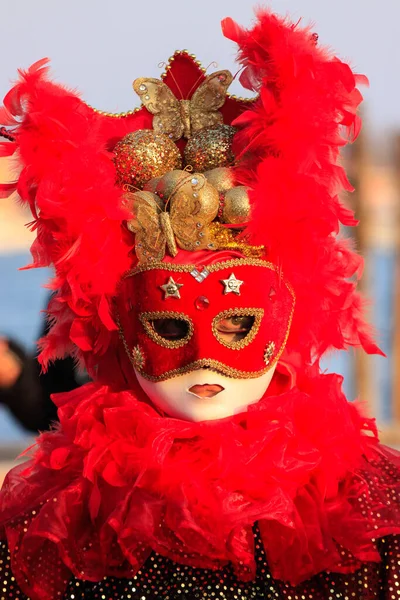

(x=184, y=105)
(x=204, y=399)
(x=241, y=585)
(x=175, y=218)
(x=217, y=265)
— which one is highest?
(x=184, y=105)

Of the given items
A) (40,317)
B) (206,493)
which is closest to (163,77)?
(206,493)

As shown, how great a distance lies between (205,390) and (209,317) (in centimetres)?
18

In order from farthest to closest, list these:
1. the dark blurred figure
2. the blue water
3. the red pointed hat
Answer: the blue water, the dark blurred figure, the red pointed hat

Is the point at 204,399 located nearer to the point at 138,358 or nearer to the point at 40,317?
the point at 138,358

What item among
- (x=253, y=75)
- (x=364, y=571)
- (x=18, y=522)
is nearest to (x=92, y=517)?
(x=18, y=522)

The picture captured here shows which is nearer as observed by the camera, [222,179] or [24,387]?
[222,179]

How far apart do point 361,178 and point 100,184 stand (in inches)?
174

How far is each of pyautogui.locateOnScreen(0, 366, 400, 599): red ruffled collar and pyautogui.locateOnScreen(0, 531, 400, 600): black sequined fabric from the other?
4 centimetres

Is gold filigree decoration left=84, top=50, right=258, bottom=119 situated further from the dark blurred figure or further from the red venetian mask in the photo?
the dark blurred figure

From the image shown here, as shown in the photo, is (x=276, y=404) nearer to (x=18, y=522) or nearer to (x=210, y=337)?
(x=210, y=337)

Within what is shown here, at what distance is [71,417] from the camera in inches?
93.7

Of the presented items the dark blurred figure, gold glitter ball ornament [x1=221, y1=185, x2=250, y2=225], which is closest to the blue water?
the dark blurred figure

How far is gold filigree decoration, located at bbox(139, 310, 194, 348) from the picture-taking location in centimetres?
227

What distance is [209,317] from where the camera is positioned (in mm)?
2260
